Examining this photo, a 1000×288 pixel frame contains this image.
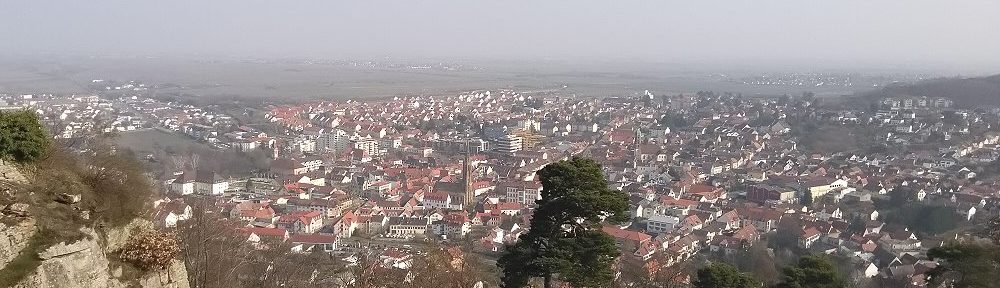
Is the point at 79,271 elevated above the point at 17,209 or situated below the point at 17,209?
below

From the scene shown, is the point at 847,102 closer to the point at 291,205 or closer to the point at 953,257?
the point at 291,205

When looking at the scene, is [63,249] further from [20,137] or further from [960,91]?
[960,91]

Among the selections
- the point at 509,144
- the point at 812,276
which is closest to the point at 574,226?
the point at 812,276

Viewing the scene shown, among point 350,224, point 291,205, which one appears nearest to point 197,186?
point 291,205

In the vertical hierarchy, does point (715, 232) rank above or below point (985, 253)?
below

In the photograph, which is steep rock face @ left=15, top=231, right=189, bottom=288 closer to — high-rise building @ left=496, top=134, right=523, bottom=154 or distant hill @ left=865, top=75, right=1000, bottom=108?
high-rise building @ left=496, top=134, right=523, bottom=154

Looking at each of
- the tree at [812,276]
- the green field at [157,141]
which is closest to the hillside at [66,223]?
the tree at [812,276]
